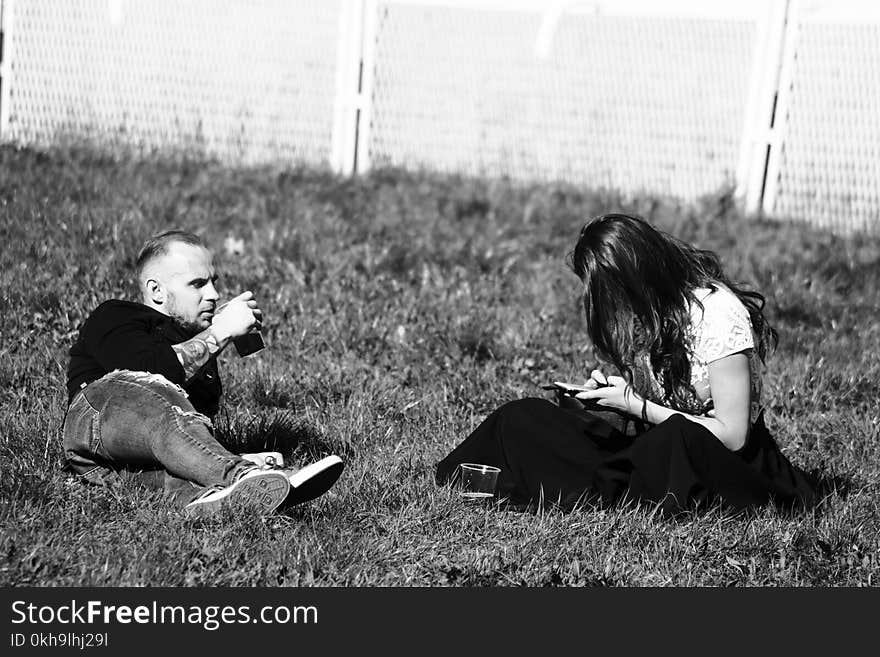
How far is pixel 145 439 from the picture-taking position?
3904mm

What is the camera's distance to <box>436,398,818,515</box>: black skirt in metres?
4.08

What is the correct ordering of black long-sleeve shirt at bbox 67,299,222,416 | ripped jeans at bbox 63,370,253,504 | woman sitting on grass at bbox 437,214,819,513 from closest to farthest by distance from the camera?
ripped jeans at bbox 63,370,253,504 → black long-sleeve shirt at bbox 67,299,222,416 → woman sitting on grass at bbox 437,214,819,513

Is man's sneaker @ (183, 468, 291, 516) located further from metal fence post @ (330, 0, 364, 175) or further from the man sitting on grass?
metal fence post @ (330, 0, 364, 175)

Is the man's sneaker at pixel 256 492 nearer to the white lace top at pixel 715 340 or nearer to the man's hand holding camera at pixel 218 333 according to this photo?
the man's hand holding camera at pixel 218 333

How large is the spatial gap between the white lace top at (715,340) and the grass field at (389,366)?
46cm

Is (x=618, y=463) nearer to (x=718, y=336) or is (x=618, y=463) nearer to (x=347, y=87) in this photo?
(x=718, y=336)

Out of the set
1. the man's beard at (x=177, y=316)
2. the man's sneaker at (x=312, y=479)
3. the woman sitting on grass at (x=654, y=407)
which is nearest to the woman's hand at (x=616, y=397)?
the woman sitting on grass at (x=654, y=407)

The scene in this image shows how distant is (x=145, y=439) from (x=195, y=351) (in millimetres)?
367

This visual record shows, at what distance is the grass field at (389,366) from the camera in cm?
377

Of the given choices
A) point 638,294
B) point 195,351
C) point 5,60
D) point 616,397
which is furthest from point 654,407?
point 5,60

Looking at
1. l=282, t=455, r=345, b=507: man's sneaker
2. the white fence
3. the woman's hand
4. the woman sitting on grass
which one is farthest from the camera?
the white fence

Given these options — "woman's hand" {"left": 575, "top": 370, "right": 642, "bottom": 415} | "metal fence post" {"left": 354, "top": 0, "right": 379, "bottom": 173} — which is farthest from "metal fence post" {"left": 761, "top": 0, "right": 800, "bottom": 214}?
"woman's hand" {"left": 575, "top": 370, "right": 642, "bottom": 415}

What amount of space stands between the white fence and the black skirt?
15.9 feet

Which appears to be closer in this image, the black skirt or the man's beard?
the black skirt
